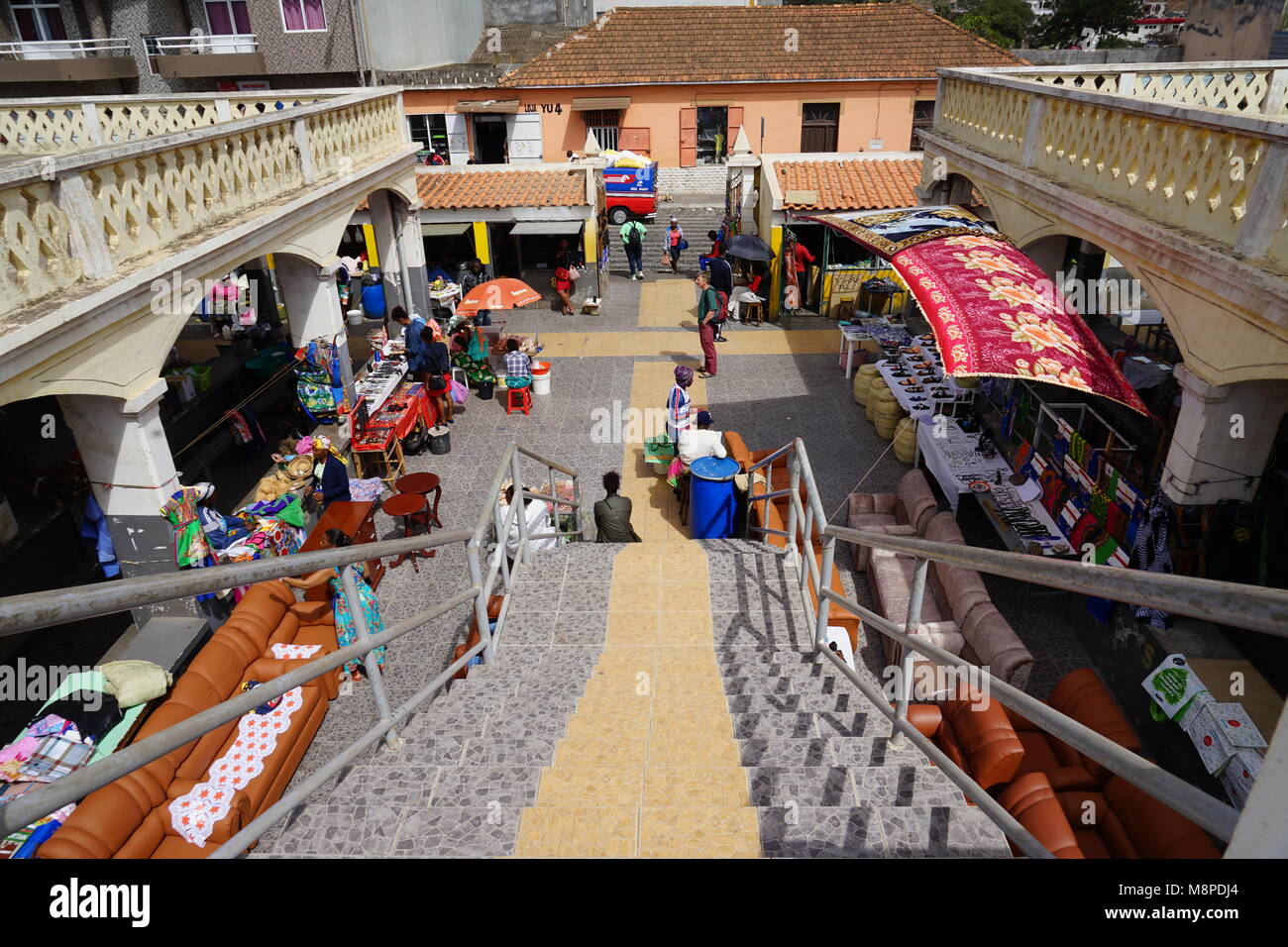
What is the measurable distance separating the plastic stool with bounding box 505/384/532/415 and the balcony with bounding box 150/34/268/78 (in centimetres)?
1817

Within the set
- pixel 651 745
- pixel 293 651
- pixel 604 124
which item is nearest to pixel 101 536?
pixel 293 651

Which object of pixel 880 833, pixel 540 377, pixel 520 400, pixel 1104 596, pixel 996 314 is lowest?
pixel 520 400

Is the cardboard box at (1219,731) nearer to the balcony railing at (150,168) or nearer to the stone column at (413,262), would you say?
the balcony railing at (150,168)

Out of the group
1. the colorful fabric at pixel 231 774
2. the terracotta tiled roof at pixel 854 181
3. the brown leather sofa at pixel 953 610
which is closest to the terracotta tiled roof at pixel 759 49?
the terracotta tiled roof at pixel 854 181

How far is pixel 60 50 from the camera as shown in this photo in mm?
24047

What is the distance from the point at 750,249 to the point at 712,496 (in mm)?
9457

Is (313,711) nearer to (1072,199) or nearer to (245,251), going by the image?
(245,251)

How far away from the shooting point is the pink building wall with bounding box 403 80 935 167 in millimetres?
25375

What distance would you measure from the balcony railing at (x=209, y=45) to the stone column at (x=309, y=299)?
18458mm

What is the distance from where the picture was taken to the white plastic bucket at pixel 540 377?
14.6 metres

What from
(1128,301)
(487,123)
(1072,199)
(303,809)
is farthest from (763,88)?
(303,809)

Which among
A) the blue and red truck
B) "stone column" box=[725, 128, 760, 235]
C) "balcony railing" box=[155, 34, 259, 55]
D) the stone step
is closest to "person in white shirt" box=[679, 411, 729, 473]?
the stone step

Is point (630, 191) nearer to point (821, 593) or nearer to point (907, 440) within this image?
point (907, 440)
